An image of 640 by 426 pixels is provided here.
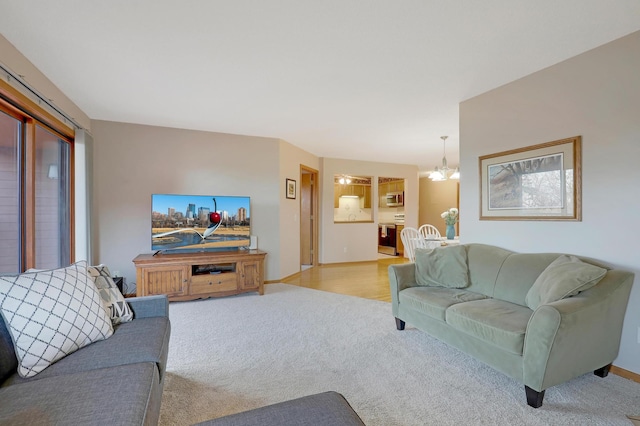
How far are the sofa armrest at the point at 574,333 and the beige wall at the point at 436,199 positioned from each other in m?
6.64

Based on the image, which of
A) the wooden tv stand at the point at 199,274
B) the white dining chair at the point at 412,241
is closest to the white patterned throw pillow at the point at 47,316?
the wooden tv stand at the point at 199,274

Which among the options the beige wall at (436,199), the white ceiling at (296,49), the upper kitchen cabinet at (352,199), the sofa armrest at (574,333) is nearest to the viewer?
the sofa armrest at (574,333)

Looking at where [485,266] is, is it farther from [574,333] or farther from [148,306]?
[148,306]

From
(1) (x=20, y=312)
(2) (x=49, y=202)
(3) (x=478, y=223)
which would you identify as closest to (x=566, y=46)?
(3) (x=478, y=223)

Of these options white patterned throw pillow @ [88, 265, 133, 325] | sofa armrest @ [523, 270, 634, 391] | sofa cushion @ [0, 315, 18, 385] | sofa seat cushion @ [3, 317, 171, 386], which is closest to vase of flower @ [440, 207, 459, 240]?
sofa armrest @ [523, 270, 634, 391]

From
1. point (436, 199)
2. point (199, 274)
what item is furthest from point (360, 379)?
point (436, 199)

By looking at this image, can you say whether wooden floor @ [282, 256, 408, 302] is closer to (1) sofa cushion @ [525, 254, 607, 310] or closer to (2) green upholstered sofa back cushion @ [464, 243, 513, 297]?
(2) green upholstered sofa back cushion @ [464, 243, 513, 297]

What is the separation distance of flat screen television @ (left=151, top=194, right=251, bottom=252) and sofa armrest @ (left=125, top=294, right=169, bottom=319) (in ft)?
6.93

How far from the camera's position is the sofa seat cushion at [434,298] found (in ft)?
7.85

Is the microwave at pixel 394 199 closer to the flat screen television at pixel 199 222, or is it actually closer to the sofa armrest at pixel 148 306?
the flat screen television at pixel 199 222

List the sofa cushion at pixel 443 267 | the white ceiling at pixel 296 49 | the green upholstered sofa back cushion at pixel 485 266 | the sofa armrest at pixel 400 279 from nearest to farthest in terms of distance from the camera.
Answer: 1. the white ceiling at pixel 296 49
2. the green upholstered sofa back cushion at pixel 485 266
3. the sofa cushion at pixel 443 267
4. the sofa armrest at pixel 400 279

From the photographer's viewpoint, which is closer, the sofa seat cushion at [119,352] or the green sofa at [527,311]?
the sofa seat cushion at [119,352]

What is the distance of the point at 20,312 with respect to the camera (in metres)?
1.34

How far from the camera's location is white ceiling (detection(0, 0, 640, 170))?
1801mm
